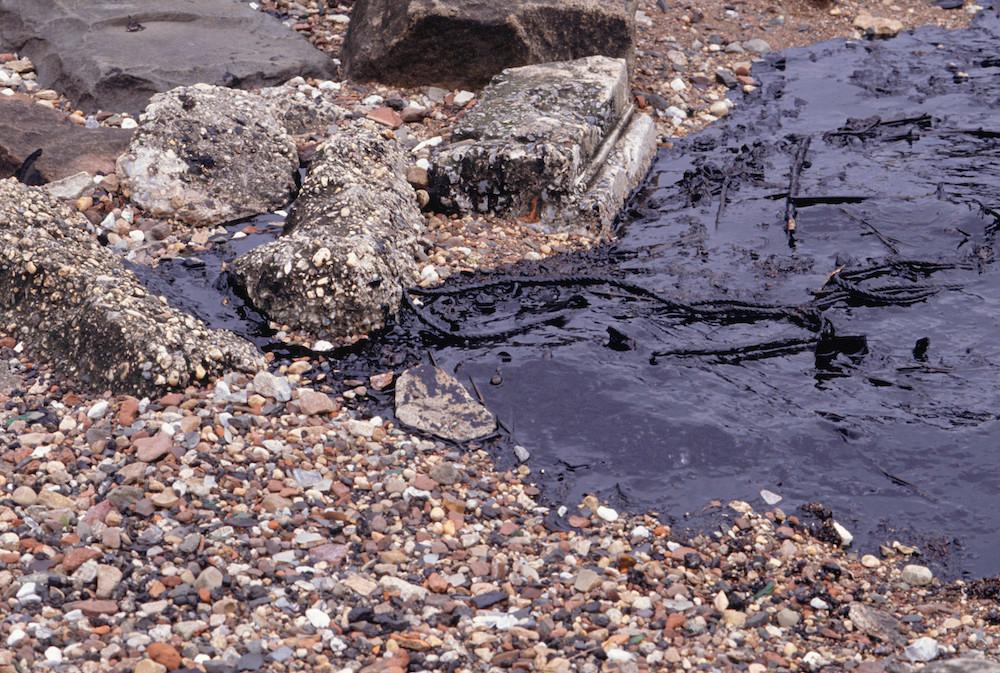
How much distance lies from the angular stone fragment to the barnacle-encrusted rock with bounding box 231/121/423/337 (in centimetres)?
48

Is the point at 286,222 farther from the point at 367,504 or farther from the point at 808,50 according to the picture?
the point at 808,50

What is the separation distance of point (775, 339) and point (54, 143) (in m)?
4.01

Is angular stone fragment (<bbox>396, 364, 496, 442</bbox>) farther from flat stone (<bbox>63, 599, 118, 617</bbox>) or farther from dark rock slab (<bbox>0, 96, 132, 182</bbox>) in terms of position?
dark rock slab (<bbox>0, 96, 132, 182</bbox>)

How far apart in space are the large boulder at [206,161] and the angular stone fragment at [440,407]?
→ 1694 mm

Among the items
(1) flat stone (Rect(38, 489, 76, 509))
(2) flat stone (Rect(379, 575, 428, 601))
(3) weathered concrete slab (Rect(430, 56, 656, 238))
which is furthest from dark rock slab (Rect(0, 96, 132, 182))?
(2) flat stone (Rect(379, 575, 428, 601))

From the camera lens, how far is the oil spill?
14.4 ft

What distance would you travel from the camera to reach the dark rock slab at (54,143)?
235 inches

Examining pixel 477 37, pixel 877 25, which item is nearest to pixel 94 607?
pixel 477 37

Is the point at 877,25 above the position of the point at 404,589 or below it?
above

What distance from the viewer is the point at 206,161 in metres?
5.93

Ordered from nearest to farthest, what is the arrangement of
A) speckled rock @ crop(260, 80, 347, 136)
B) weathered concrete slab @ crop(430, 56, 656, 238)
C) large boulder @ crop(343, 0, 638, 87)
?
weathered concrete slab @ crop(430, 56, 656, 238) < speckled rock @ crop(260, 80, 347, 136) < large boulder @ crop(343, 0, 638, 87)

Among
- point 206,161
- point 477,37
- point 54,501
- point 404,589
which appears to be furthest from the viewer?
point 477,37

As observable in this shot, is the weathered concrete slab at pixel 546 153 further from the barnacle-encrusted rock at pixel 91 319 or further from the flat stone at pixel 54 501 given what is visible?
the flat stone at pixel 54 501

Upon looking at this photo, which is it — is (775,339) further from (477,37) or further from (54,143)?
(54,143)
